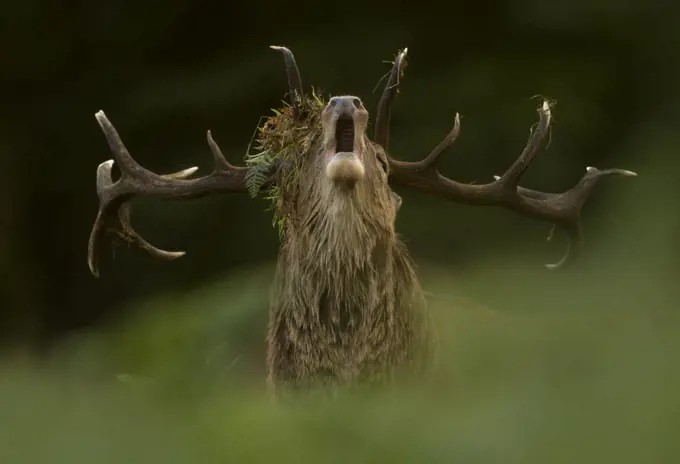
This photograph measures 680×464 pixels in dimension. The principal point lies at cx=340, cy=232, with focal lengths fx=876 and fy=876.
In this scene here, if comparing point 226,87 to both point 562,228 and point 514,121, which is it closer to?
point 514,121

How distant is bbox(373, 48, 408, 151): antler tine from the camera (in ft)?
5.77

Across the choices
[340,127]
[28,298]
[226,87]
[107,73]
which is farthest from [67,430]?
[28,298]

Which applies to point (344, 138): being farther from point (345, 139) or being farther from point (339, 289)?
point (339, 289)

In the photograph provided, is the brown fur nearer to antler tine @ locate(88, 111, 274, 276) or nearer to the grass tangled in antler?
the grass tangled in antler

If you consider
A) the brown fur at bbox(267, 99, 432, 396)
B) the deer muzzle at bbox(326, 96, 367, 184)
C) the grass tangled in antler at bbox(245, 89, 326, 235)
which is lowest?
the brown fur at bbox(267, 99, 432, 396)

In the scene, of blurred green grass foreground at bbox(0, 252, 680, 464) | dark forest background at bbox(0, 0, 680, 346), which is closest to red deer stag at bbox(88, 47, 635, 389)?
dark forest background at bbox(0, 0, 680, 346)

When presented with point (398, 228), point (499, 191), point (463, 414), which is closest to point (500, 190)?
point (499, 191)

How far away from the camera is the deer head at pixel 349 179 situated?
163cm

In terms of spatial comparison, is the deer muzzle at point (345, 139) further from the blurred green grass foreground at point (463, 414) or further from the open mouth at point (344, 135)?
the blurred green grass foreground at point (463, 414)

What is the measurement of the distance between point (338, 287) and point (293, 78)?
0.43 metres

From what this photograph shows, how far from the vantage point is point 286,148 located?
1805 millimetres

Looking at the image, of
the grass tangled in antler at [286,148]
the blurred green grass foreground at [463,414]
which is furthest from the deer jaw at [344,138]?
the blurred green grass foreground at [463,414]

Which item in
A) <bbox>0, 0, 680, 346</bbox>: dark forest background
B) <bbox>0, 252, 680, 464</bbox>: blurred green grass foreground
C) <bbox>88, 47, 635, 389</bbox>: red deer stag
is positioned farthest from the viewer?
<bbox>88, 47, 635, 389</bbox>: red deer stag

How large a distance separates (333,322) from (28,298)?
4.67 ft
